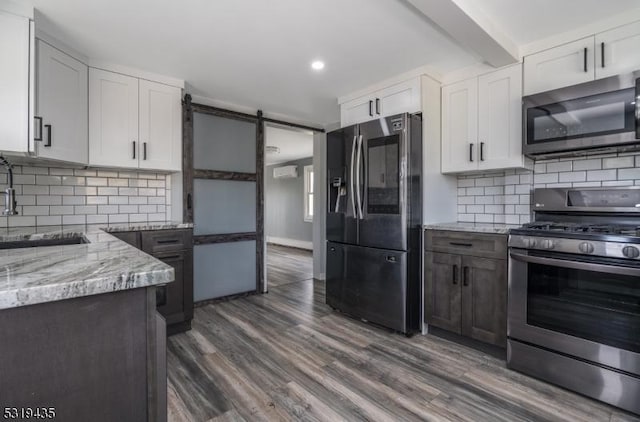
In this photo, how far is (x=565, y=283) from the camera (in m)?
1.91

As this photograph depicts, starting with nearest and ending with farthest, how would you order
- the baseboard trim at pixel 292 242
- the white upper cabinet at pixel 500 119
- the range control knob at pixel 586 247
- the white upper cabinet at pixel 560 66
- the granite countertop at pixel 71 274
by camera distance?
the granite countertop at pixel 71 274, the range control knob at pixel 586 247, the white upper cabinet at pixel 560 66, the white upper cabinet at pixel 500 119, the baseboard trim at pixel 292 242

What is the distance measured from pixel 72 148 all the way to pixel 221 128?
145 centimetres

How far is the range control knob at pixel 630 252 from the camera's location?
164cm

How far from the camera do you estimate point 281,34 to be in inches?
85.0

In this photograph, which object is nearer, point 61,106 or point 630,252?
point 630,252

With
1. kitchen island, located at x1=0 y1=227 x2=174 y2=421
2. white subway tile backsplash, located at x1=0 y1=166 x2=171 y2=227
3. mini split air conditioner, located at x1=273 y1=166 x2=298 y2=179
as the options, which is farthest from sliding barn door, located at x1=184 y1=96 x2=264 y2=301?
mini split air conditioner, located at x1=273 y1=166 x2=298 y2=179

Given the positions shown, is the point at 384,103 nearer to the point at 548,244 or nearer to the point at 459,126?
the point at 459,126

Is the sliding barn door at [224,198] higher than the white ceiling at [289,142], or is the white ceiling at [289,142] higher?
the white ceiling at [289,142]

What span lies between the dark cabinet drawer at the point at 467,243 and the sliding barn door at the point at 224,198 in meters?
2.07

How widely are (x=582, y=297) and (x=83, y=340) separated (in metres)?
2.34

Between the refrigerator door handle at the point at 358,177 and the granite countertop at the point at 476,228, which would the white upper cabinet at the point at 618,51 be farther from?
the refrigerator door handle at the point at 358,177

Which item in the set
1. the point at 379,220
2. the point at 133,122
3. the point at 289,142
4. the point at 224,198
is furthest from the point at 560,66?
the point at 289,142

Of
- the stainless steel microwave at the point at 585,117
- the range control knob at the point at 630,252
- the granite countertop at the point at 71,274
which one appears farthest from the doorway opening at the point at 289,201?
the granite countertop at the point at 71,274

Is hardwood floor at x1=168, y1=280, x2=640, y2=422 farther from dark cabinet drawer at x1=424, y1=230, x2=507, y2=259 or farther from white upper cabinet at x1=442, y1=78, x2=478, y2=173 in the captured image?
white upper cabinet at x1=442, y1=78, x2=478, y2=173
